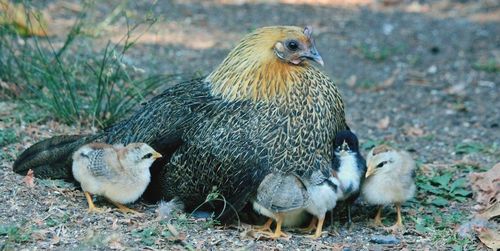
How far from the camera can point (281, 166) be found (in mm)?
5508

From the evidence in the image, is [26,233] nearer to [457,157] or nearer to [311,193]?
[311,193]

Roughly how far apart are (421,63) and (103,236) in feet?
18.3

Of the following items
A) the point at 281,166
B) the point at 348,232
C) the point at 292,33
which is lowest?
the point at 348,232

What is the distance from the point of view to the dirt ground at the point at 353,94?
17.8ft

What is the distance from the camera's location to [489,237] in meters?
5.51

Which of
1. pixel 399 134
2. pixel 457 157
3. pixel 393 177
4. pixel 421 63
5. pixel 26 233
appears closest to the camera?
pixel 26 233

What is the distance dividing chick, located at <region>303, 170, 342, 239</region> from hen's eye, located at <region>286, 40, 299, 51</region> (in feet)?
2.64

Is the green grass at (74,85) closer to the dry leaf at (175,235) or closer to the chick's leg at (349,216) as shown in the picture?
the dry leaf at (175,235)

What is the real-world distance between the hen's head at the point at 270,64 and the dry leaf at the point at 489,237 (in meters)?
1.42

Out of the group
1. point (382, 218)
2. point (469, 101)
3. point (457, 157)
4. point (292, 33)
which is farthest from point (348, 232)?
point (469, 101)

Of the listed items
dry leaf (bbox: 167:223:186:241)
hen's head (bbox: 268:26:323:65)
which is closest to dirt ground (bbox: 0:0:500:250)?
dry leaf (bbox: 167:223:186:241)

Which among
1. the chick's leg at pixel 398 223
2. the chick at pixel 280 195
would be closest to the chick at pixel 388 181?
the chick's leg at pixel 398 223

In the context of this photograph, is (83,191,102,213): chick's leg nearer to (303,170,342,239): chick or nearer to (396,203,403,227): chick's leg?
(303,170,342,239): chick

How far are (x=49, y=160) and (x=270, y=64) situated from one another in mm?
1618
